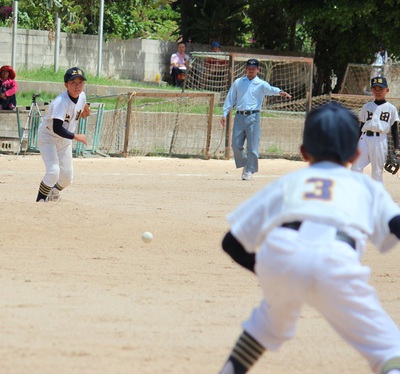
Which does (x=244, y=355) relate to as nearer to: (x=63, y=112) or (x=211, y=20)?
(x=63, y=112)

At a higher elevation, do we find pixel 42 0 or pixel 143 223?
pixel 42 0

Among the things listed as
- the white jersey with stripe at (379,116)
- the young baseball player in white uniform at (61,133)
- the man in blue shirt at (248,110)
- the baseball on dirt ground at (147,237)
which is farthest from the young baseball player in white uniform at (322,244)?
the man in blue shirt at (248,110)

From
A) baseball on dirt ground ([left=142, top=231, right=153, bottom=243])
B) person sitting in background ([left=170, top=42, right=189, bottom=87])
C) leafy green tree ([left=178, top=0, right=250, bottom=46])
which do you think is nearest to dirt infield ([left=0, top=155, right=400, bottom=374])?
baseball on dirt ground ([left=142, top=231, right=153, bottom=243])

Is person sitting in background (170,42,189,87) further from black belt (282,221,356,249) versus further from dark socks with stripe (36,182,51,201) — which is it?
black belt (282,221,356,249)

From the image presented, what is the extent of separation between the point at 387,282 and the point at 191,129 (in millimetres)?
13424

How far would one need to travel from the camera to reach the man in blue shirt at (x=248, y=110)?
56.7 ft

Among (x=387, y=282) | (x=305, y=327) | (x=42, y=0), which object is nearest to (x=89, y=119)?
(x=42, y=0)

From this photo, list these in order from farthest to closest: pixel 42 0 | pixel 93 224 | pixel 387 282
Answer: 1. pixel 42 0
2. pixel 93 224
3. pixel 387 282

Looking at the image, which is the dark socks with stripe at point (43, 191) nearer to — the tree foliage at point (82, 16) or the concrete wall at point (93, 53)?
the concrete wall at point (93, 53)

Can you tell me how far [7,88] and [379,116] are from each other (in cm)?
897

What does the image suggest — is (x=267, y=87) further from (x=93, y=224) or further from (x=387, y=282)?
(x=387, y=282)

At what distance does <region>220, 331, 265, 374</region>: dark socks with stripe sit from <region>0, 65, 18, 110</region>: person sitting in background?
16202mm

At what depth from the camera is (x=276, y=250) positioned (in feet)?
13.6

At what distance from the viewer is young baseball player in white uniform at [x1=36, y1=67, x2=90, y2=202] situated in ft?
38.5
